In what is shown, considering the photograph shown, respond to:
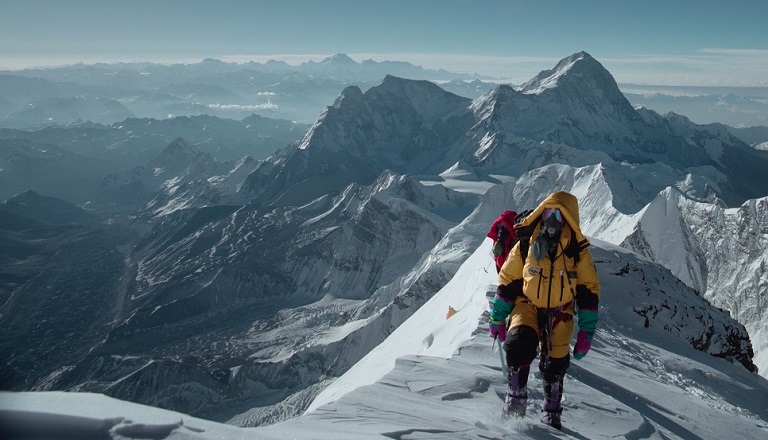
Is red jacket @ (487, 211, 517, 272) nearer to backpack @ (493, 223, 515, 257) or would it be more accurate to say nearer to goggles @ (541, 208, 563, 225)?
backpack @ (493, 223, 515, 257)

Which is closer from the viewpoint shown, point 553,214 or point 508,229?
point 553,214

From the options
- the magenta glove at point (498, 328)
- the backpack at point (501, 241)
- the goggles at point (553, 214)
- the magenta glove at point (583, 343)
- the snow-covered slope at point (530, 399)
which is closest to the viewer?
the snow-covered slope at point (530, 399)

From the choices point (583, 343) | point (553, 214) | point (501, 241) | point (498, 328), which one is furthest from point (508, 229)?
point (583, 343)

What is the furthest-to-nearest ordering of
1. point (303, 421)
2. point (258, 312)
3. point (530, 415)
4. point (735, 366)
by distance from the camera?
point (258, 312) → point (735, 366) → point (530, 415) → point (303, 421)

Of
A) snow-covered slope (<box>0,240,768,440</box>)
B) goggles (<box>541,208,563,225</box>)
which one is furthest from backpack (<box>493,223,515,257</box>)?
snow-covered slope (<box>0,240,768,440</box>)

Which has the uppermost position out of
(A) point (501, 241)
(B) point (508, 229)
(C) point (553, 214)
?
(C) point (553, 214)

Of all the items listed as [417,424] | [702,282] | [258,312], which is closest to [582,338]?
[417,424]

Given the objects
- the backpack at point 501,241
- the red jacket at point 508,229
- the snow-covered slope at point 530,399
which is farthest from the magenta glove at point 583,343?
the backpack at point 501,241

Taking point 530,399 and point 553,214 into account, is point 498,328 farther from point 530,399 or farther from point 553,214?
point 553,214

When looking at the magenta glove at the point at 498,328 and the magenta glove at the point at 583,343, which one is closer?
the magenta glove at the point at 583,343

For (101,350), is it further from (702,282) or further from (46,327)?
(702,282)

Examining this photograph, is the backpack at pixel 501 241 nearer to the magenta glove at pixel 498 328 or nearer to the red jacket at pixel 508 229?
the red jacket at pixel 508 229
